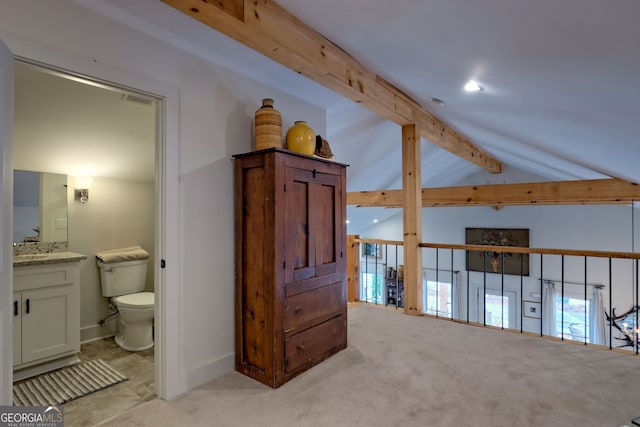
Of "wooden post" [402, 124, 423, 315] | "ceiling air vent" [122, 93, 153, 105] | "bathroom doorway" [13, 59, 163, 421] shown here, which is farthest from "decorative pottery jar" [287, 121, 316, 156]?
"wooden post" [402, 124, 423, 315]

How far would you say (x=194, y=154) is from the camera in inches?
85.7

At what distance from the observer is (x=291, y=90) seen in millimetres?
2865

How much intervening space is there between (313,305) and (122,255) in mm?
2024

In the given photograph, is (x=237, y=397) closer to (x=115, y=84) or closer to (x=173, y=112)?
(x=173, y=112)

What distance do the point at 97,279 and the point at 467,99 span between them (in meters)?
3.71

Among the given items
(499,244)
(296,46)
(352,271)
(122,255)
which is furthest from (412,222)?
(499,244)

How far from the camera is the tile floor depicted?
1.93 metres

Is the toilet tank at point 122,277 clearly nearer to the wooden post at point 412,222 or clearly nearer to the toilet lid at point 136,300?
the toilet lid at point 136,300

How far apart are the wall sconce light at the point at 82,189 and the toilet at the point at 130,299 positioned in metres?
0.60

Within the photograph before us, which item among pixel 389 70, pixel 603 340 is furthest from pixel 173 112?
pixel 603 340

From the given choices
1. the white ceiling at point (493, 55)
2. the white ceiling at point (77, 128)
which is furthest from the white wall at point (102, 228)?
the white ceiling at point (493, 55)

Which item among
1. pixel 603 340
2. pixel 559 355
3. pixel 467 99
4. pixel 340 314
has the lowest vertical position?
pixel 603 340

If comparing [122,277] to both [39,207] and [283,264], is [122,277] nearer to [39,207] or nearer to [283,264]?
[39,207]

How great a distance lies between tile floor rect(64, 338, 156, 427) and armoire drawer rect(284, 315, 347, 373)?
88 cm
